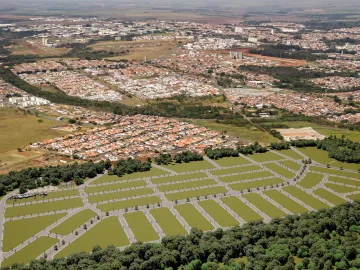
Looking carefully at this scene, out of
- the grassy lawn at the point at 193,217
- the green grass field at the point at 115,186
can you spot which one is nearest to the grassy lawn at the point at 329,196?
the grassy lawn at the point at 193,217

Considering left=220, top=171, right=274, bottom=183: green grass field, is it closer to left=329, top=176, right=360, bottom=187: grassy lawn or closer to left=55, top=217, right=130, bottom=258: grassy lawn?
left=329, top=176, right=360, bottom=187: grassy lawn

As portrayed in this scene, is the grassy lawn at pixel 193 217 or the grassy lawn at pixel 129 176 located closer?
the grassy lawn at pixel 193 217

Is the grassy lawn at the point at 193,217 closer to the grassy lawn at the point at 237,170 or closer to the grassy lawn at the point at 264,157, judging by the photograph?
the grassy lawn at the point at 237,170

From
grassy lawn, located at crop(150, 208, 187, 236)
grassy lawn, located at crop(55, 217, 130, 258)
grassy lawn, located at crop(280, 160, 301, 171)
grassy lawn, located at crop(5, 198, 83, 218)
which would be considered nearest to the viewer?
grassy lawn, located at crop(55, 217, 130, 258)

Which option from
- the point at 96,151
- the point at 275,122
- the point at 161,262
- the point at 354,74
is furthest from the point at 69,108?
the point at 354,74

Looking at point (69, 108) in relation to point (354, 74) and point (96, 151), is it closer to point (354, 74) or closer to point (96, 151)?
point (96, 151)

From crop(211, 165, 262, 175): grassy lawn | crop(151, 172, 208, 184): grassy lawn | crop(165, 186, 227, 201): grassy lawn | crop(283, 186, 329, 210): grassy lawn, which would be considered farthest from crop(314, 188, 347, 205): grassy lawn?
crop(151, 172, 208, 184): grassy lawn

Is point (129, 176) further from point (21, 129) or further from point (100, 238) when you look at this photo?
point (21, 129)
